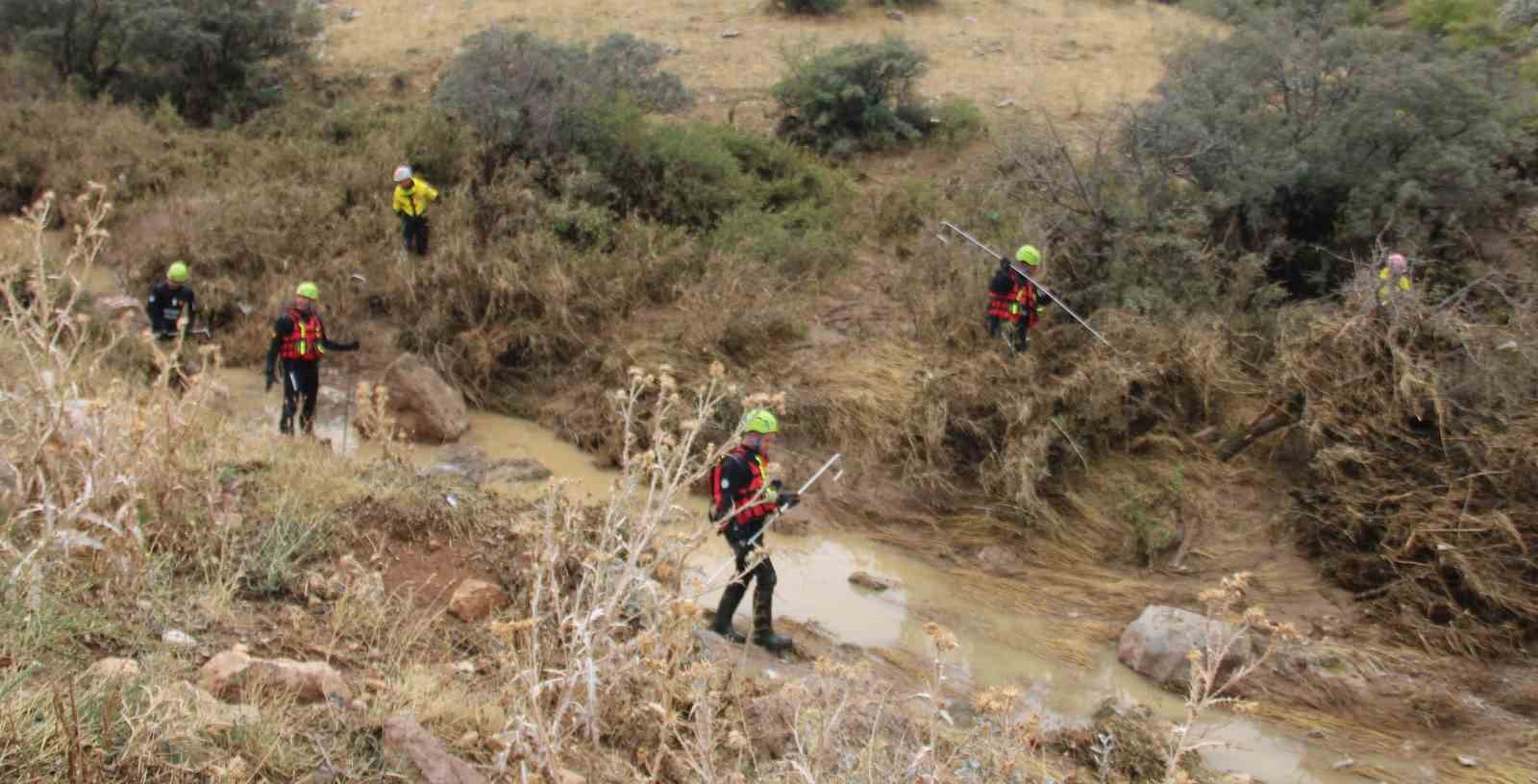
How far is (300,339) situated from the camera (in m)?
8.62

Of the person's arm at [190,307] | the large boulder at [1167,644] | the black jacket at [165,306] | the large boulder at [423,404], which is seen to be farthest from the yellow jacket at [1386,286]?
the black jacket at [165,306]

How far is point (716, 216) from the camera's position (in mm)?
13375

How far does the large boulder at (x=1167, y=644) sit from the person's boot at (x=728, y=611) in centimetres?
253

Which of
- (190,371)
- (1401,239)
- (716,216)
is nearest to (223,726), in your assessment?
(190,371)

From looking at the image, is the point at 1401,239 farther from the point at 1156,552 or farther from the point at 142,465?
the point at 142,465

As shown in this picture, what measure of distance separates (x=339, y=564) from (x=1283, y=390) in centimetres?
677

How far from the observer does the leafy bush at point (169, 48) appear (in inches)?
642

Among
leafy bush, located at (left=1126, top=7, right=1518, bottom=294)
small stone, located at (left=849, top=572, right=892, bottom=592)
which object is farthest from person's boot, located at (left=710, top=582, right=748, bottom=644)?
leafy bush, located at (left=1126, top=7, right=1518, bottom=294)

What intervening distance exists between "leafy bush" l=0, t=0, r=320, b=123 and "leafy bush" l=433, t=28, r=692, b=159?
4226mm

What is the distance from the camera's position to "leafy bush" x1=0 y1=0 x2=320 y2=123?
53.5 feet

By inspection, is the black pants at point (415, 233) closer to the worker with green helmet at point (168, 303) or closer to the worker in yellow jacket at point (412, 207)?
the worker in yellow jacket at point (412, 207)

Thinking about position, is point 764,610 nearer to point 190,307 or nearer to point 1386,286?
point 1386,286

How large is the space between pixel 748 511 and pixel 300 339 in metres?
4.29

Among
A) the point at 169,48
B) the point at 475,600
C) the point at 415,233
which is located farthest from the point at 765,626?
the point at 169,48
